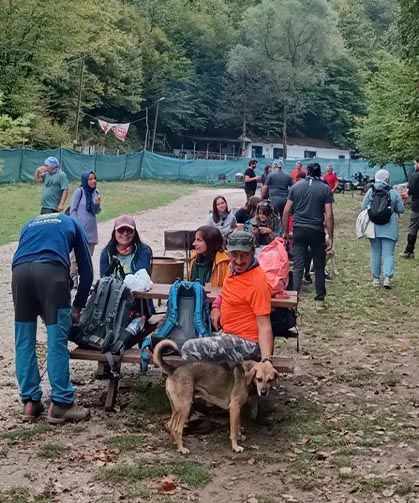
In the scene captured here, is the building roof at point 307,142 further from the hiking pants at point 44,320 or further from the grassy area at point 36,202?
the hiking pants at point 44,320

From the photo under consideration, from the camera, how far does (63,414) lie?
535 cm

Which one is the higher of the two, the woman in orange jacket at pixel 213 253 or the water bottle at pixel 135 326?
the woman in orange jacket at pixel 213 253

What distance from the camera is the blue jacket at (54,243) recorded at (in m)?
5.24

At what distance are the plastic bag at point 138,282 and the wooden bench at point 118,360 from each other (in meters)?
0.54

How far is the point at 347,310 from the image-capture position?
9.65 m

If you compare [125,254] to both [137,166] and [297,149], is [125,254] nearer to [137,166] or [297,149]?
[137,166]

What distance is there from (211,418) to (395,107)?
62.8ft

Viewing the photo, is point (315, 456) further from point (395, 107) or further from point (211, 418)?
point (395, 107)

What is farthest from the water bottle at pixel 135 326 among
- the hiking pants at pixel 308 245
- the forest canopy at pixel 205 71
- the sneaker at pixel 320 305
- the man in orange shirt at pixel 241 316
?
the forest canopy at pixel 205 71

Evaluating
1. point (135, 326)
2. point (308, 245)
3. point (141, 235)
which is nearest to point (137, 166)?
point (141, 235)

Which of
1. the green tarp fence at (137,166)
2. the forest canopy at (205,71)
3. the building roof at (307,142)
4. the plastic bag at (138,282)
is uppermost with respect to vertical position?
the forest canopy at (205,71)

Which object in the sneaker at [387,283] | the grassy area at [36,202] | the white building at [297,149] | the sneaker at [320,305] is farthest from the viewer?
the white building at [297,149]

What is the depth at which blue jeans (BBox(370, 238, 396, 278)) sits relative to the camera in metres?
11.1

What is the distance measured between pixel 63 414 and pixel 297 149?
74987 mm
